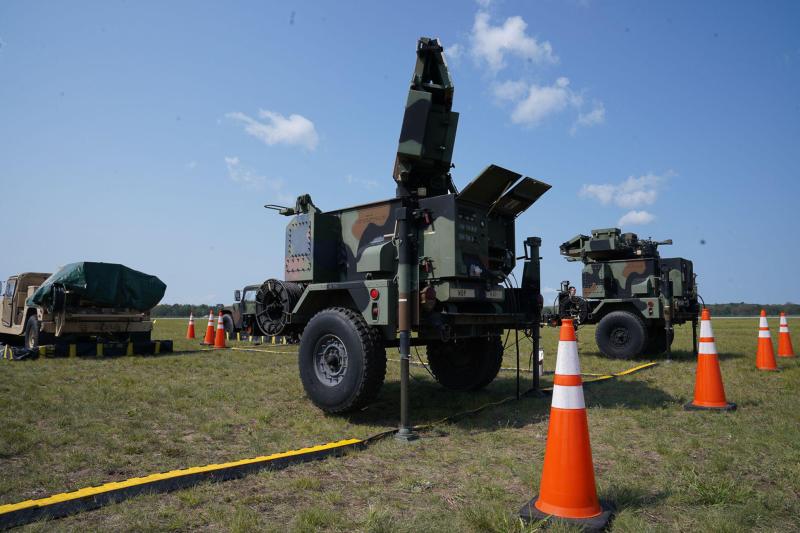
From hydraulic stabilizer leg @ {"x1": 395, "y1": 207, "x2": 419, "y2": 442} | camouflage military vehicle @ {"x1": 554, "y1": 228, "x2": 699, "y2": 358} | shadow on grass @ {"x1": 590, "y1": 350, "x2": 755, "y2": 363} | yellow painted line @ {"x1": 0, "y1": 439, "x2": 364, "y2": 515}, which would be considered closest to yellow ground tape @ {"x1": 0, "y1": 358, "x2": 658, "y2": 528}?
yellow painted line @ {"x1": 0, "y1": 439, "x2": 364, "y2": 515}

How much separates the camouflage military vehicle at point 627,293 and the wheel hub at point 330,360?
309 inches

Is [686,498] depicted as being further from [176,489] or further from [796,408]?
[796,408]

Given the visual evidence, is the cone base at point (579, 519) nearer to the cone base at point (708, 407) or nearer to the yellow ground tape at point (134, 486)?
the yellow ground tape at point (134, 486)

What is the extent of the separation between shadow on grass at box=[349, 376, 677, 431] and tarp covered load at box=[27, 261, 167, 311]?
779 centimetres

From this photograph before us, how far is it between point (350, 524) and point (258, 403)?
3863 mm

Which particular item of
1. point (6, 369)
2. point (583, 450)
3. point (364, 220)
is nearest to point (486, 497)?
point (583, 450)

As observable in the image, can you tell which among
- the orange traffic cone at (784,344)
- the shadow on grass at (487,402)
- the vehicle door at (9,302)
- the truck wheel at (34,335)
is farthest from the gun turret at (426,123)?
the vehicle door at (9,302)

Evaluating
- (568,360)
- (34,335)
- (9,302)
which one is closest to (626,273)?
(568,360)

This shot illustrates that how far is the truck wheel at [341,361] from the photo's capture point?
17.1 ft

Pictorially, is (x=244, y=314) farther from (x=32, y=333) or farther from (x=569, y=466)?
(x=32, y=333)

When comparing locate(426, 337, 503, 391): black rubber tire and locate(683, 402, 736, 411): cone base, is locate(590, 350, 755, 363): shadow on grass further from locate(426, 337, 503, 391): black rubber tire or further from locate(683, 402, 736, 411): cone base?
locate(426, 337, 503, 391): black rubber tire

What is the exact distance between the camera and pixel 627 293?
1298 cm

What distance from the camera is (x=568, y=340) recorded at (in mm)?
3012

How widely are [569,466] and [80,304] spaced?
12357 millimetres
